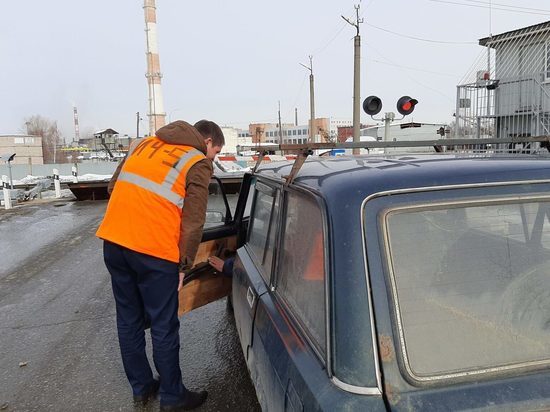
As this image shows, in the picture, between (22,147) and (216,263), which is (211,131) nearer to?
(216,263)

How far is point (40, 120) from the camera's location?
10662 cm

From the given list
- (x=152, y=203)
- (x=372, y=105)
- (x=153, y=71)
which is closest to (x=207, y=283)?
(x=152, y=203)

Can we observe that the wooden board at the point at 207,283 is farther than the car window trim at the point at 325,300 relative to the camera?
Yes

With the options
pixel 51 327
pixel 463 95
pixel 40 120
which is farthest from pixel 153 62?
pixel 40 120

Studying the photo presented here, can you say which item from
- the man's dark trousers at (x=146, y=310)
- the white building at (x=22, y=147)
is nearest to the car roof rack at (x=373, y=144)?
the man's dark trousers at (x=146, y=310)

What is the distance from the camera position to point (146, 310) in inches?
104

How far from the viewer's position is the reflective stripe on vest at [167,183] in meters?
2.48

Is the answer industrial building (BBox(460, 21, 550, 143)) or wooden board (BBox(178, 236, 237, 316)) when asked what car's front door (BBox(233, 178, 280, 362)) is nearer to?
wooden board (BBox(178, 236, 237, 316))

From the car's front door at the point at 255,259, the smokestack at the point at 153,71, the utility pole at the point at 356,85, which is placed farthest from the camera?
the smokestack at the point at 153,71

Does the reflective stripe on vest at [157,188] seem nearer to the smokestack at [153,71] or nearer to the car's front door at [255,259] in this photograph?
the car's front door at [255,259]

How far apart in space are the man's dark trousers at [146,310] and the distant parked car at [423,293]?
1.11 meters

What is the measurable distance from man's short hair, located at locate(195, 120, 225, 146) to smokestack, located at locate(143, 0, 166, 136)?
179 feet

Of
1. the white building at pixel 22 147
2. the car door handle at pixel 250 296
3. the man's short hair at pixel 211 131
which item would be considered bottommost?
the car door handle at pixel 250 296

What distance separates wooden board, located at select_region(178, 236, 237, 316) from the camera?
126 inches
